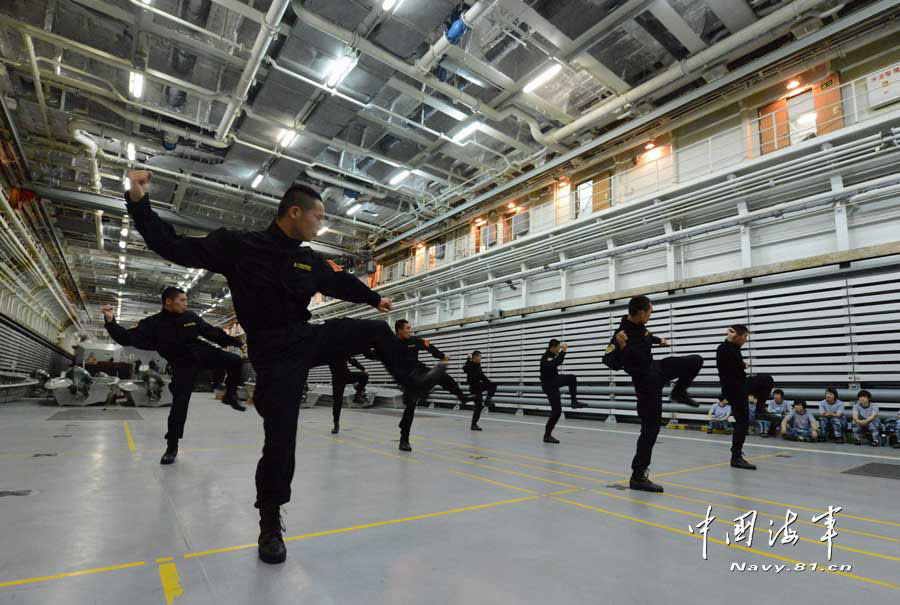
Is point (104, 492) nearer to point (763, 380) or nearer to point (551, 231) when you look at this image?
point (763, 380)

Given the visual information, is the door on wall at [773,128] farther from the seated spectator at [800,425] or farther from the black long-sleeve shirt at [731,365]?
the black long-sleeve shirt at [731,365]

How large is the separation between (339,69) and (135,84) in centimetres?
519

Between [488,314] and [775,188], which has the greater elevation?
[775,188]

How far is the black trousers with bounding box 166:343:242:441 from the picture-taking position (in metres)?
5.19

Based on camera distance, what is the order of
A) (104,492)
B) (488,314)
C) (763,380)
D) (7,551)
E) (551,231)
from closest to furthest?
(7,551), (104,492), (763,380), (551,231), (488,314)

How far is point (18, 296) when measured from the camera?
58.3ft

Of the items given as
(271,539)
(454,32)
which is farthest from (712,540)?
(454,32)

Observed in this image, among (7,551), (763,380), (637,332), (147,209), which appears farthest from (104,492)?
(763,380)

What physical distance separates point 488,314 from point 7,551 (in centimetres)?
1542

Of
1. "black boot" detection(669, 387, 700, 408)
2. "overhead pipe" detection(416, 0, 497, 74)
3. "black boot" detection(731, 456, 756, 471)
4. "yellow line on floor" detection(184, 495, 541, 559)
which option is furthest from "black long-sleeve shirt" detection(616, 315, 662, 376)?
"overhead pipe" detection(416, 0, 497, 74)

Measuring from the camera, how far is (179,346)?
16.9 ft

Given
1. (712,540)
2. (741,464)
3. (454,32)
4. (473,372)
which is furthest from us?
(454,32)

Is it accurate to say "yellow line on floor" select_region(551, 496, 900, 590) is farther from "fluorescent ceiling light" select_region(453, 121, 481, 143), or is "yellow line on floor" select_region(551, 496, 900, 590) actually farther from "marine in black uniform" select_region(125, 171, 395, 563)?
"fluorescent ceiling light" select_region(453, 121, 481, 143)

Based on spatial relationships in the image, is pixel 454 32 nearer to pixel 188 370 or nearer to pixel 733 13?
pixel 733 13
